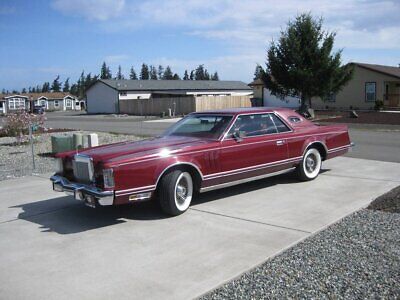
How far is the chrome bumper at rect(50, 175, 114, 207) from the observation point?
5.92m

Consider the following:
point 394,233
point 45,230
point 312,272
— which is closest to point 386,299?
point 312,272

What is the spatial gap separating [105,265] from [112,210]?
2255 mm

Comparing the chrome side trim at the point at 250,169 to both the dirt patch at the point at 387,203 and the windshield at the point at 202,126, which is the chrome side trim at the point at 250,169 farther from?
the dirt patch at the point at 387,203

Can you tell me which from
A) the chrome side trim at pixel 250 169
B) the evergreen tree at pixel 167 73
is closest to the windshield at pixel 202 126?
the chrome side trim at pixel 250 169

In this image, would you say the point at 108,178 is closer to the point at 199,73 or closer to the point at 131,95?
the point at 131,95

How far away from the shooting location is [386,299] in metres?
3.79

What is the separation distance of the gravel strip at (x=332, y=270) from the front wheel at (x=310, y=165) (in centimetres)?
288

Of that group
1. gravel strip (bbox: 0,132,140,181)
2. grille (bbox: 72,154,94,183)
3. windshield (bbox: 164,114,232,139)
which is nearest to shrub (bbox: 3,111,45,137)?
gravel strip (bbox: 0,132,140,181)

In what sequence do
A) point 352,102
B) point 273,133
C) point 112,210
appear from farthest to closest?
point 352,102, point 273,133, point 112,210

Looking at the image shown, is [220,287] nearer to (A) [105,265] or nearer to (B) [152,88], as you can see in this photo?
(A) [105,265]

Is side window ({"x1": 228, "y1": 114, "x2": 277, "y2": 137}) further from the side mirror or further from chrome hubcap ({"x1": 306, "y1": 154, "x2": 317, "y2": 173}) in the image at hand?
chrome hubcap ({"x1": 306, "y1": 154, "x2": 317, "y2": 173})

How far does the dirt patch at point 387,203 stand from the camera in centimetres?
642

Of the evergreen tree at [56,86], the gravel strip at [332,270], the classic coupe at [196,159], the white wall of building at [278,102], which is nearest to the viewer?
the gravel strip at [332,270]

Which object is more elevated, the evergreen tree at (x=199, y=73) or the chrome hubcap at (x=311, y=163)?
the evergreen tree at (x=199, y=73)
